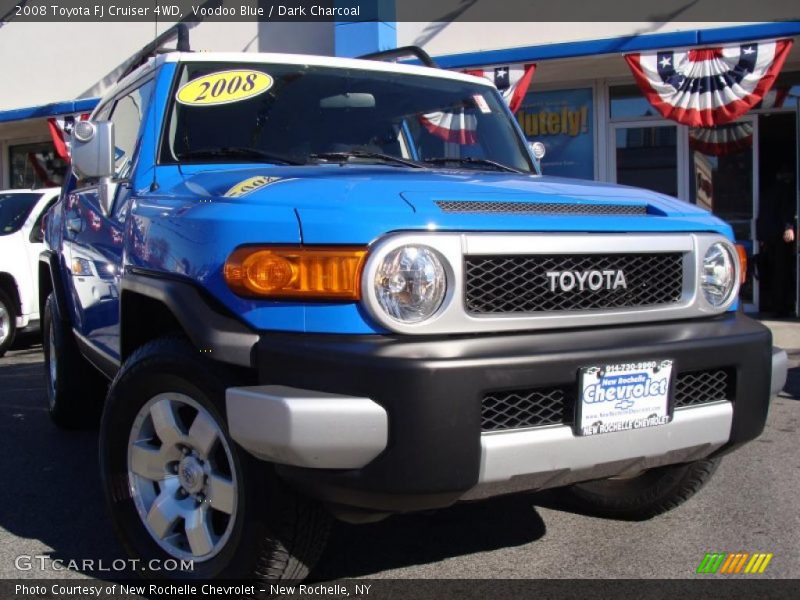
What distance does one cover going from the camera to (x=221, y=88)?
3.61 m

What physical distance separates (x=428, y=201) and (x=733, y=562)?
1.84 metres

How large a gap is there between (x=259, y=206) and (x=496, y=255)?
713 mm

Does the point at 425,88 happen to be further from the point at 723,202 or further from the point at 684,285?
the point at 723,202

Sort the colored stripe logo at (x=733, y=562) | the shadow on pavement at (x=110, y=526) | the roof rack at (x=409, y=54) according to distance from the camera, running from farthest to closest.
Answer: the roof rack at (x=409, y=54), the shadow on pavement at (x=110, y=526), the colored stripe logo at (x=733, y=562)

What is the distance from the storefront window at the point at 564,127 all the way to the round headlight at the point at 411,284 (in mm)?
8640

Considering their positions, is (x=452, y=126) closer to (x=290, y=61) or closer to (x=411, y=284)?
(x=290, y=61)

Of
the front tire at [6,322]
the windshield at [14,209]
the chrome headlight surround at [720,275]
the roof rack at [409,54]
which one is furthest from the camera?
the windshield at [14,209]

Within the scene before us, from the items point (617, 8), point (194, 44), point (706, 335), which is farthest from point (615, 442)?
point (194, 44)

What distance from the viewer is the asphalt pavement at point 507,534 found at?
3182 millimetres

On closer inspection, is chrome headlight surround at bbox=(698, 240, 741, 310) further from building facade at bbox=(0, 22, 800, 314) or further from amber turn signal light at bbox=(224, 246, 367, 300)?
building facade at bbox=(0, 22, 800, 314)

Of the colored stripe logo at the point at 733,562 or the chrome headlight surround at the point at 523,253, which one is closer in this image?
the chrome headlight surround at the point at 523,253

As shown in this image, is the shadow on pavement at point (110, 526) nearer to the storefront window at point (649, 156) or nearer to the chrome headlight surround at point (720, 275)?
the chrome headlight surround at point (720, 275)

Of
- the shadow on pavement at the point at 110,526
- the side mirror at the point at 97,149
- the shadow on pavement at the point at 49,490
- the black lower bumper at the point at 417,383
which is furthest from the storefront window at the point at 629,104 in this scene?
the black lower bumper at the point at 417,383

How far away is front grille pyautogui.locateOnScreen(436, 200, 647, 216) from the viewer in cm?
257
